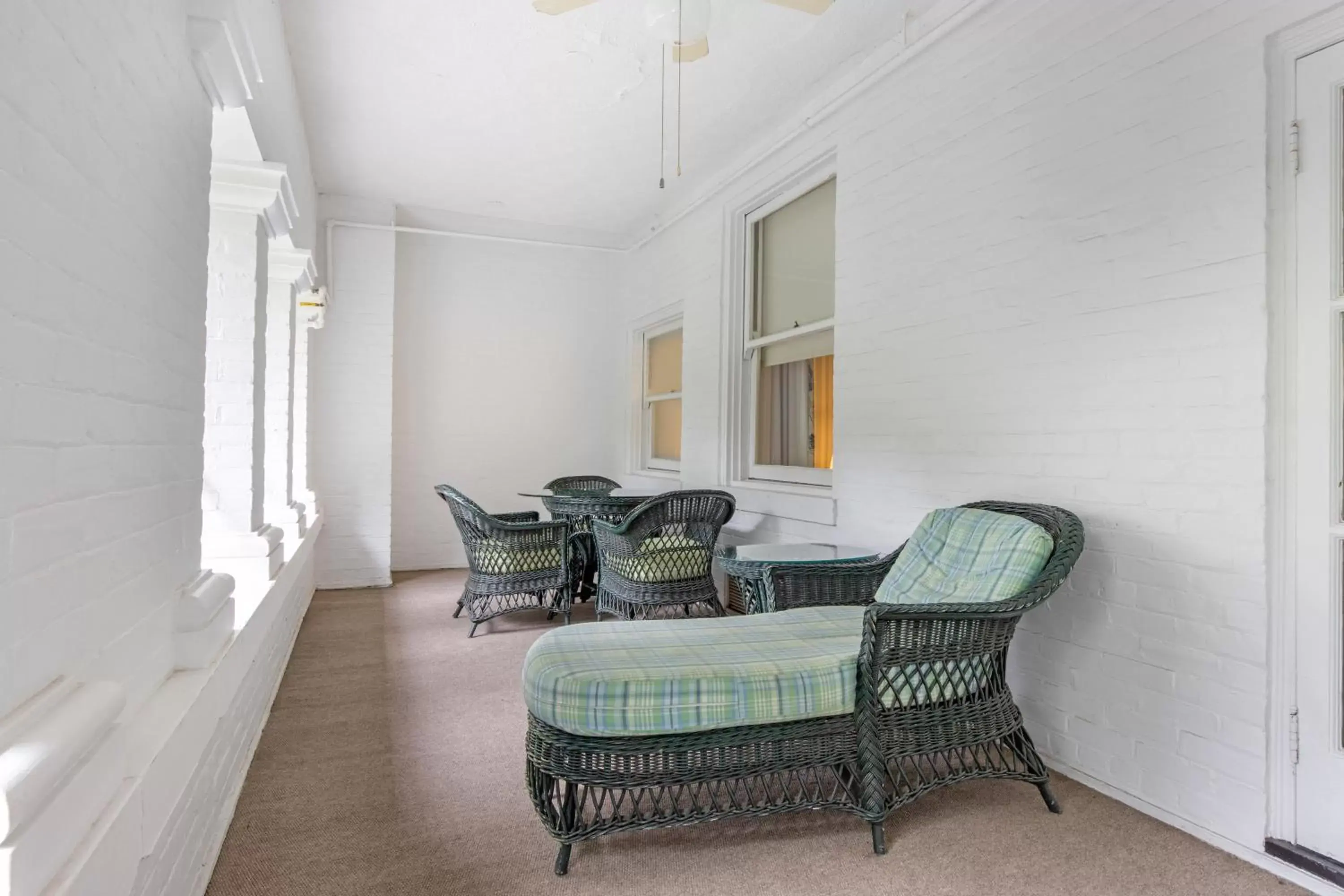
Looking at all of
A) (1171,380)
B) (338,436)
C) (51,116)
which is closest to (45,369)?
(51,116)

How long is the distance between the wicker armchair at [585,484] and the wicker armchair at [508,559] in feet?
4.78

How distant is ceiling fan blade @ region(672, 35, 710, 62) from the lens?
103 inches

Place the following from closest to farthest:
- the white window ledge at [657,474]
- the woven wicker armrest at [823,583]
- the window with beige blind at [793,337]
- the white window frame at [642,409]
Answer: the woven wicker armrest at [823,583] < the window with beige blind at [793,337] < the white window ledge at [657,474] < the white window frame at [642,409]

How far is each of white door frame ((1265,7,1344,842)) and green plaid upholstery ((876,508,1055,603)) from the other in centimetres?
54

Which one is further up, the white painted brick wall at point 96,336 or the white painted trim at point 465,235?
the white painted trim at point 465,235

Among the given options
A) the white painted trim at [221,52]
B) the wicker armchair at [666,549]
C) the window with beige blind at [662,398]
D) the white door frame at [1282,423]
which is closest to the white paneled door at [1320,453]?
the white door frame at [1282,423]

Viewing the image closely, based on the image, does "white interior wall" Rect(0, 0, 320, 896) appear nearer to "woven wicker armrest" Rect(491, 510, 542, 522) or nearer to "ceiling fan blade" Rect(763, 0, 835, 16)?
"ceiling fan blade" Rect(763, 0, 835, 16)

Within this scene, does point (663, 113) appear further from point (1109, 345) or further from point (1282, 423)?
point (1282, 423)

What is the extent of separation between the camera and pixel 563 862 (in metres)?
1.89

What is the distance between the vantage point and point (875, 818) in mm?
1988

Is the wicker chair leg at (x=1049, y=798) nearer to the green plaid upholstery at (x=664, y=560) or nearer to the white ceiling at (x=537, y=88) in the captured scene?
the green plaid upholstery at (x=664, y=560)

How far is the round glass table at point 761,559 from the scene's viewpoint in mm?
2844

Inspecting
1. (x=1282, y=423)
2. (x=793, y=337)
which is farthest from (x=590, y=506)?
(x=1282, y=423)

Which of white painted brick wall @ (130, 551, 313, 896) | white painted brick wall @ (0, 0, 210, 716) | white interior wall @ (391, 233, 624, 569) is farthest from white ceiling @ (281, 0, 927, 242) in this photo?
white painted brick wall @ (130, 551, 313, 896)
